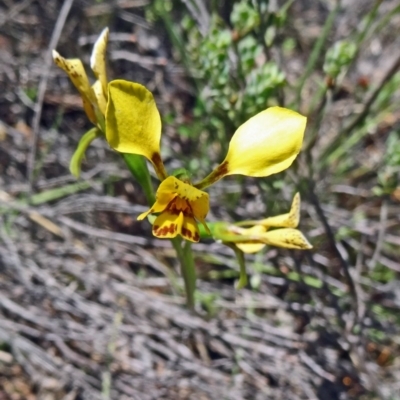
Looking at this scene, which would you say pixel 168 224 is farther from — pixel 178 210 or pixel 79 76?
pixel 79 76

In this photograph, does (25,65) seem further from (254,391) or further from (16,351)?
(254,391)

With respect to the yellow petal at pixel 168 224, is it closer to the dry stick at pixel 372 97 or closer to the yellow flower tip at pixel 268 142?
the yellow flower tip at pixel 268 142

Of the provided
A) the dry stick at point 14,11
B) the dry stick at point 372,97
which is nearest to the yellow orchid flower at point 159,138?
the dry stick at point 372,97

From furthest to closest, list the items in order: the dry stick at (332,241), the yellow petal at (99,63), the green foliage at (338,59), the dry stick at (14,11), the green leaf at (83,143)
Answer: the dry stick at (14,11) < the dry stick at (332,241) < the green foliage at (338,59) < the green leaf at (83,143) < the yellow petal at (99,63)

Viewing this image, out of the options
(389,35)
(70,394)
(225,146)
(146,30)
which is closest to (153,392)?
(70,394)

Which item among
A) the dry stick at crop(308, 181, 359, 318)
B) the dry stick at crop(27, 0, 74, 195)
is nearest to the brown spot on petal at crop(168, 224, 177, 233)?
the dry stick at crop(308, 181, 359, 318)
